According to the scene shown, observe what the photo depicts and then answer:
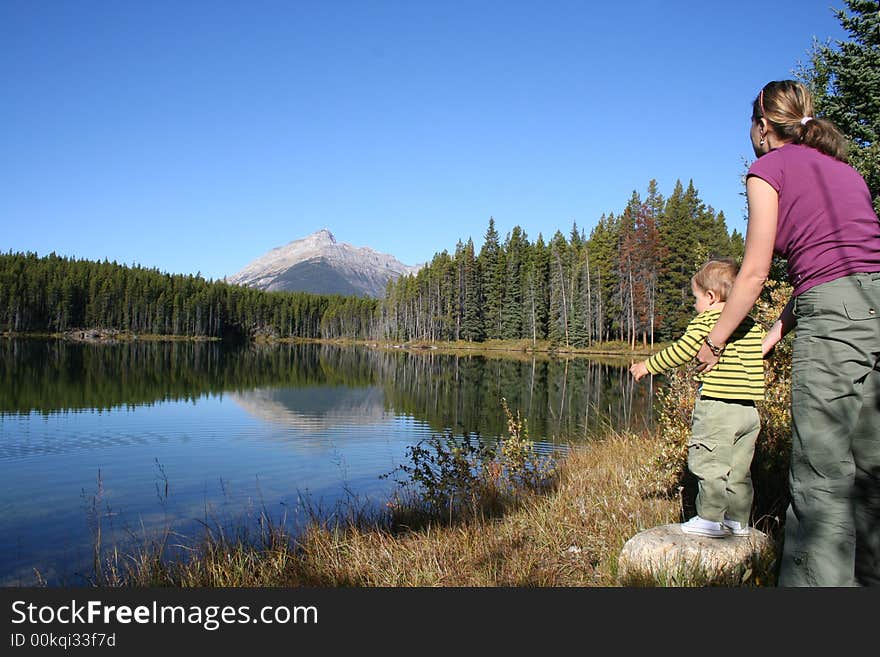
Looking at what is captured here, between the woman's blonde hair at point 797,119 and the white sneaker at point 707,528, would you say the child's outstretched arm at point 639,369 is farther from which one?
Result: the woman's blonde hair at point 797,119

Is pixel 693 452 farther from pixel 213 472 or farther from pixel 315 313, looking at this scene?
pixel 315 313

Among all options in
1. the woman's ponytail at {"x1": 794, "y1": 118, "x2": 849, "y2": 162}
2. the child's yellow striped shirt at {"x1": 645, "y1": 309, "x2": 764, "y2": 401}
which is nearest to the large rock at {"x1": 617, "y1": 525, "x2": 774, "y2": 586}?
the child's yellow striped shirt at {"x1": 645, "y1": 309, "x2": 764, "y2": 401}

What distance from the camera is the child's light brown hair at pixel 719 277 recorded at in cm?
381

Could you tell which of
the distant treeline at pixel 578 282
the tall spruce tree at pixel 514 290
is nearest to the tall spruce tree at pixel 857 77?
the distant treeline at pixel 578 282

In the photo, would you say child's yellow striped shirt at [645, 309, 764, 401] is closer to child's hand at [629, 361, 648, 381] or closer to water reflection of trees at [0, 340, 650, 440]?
child's hand at [629, 361, 648, 381]

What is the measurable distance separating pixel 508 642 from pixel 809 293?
1712mm

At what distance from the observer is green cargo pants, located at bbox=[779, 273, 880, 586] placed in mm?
2141

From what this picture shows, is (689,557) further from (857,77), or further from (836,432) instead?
(857,77)

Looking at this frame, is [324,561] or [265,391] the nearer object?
[324,561]

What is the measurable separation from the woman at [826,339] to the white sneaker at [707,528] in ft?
3.79

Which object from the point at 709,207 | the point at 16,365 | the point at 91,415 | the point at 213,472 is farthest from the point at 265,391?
the point at 709,207

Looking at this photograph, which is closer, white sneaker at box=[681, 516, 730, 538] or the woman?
the woman

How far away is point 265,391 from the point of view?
85.6 ft

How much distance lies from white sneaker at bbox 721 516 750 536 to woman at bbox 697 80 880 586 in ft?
3.99
